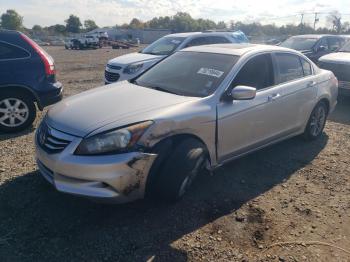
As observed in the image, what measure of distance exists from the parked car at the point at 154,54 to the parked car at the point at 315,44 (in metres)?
2.44

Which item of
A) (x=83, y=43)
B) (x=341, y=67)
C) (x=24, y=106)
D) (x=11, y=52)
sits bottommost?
(x=83, y=43)

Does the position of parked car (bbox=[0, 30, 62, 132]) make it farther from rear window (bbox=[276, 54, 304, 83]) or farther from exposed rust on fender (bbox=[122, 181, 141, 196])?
rear window (bbox=[276, 54, 304, 83])


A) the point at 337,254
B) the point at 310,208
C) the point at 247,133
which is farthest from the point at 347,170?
the point at 337,254

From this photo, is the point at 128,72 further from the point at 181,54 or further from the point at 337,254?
the point at 337,254

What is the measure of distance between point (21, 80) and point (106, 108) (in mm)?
2897

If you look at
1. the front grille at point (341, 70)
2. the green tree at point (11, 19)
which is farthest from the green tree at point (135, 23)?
the front grille at point (341, 70)

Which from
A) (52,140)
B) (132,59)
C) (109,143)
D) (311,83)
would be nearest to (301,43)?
(132,59)

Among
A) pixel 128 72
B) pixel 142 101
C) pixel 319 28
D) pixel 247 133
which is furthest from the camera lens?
pixel 319 28

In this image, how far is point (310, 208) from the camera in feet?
12.2

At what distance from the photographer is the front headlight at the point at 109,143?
10.2 feet

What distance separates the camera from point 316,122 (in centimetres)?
562

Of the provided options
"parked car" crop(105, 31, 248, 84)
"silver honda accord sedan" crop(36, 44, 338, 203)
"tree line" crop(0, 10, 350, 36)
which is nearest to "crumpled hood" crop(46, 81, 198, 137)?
"silver honda accord sedan" crop(36, 44, 338, 203)

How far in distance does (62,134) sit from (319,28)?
3579 inches

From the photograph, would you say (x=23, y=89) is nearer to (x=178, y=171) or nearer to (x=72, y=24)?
(x=178, y=171)
